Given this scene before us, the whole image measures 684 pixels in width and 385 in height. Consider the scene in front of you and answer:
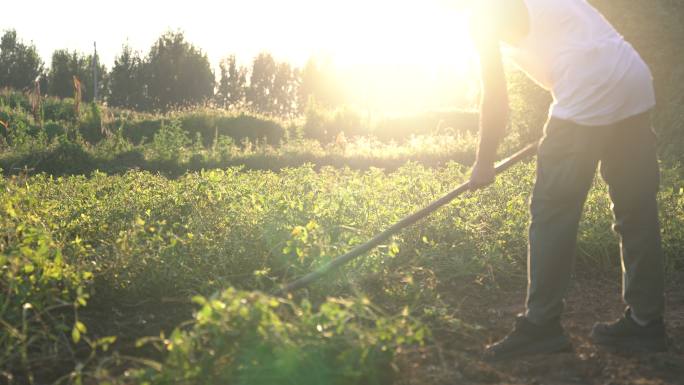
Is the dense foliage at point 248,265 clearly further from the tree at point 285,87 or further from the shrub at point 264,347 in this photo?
the tree at point 285,87

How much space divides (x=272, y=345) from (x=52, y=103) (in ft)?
66.0

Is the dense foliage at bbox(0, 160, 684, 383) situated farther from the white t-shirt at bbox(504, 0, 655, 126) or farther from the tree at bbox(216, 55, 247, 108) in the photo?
the tree at bbox(216, 55, 247, 108)

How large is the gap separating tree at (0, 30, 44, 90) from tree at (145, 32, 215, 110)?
715 centimetres

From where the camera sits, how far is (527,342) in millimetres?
3037

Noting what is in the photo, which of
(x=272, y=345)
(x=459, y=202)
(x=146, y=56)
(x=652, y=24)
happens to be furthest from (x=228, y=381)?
(x=146, y=56)

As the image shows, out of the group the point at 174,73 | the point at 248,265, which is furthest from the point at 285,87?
the point at 248,265

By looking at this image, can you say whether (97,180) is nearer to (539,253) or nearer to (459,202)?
(459,202)

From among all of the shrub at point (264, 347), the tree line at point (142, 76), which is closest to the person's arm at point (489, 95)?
the shrub at point (264, 347)

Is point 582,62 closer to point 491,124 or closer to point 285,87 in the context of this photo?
point 491,124

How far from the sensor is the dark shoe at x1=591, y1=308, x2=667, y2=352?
3.15 meters

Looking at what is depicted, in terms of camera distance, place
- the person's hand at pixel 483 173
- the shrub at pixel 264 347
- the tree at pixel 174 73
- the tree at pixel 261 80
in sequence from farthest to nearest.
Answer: the tree at pixel 261 80
the tree at pixel 174 73
the person's hand at pixel 483 173
the shrub at pixel 264 347

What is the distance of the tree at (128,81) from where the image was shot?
35.8 m

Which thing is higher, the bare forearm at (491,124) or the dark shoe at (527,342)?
the bare forearm at (491,124)

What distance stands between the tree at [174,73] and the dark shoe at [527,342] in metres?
33.9
